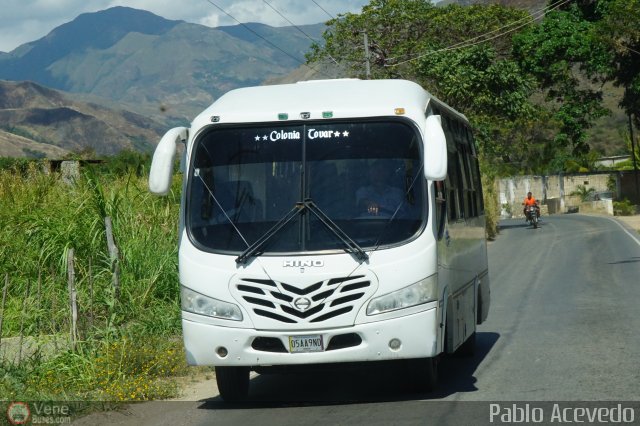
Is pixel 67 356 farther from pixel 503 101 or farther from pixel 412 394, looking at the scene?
pixel 503 101

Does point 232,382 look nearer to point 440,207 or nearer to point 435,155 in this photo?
point 440,207

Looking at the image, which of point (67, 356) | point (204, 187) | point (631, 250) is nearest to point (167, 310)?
point (67, 356)

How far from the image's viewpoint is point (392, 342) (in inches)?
345

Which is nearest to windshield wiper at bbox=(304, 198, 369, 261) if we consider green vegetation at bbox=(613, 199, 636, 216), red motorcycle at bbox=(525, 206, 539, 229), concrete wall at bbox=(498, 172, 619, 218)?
red motorcycle at bbox=(525, 206, 539, 229)

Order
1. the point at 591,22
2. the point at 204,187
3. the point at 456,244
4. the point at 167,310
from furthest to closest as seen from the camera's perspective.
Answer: the point at 591,22, the point at 167,310, the point at 456,244, the point at 204,187

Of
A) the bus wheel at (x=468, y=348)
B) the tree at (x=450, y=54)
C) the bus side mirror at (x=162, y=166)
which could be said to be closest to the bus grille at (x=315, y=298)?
the bus side mirror at (x=162, y=166)

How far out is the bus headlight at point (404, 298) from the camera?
28.7ft

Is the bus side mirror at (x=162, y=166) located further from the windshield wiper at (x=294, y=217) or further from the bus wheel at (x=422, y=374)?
the bus wheel at (x=422, y=374)

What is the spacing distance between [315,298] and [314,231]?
0.65 m

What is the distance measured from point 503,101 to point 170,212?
31.1 m

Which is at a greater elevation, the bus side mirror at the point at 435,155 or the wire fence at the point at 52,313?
the bus side mirror at the point at 435,155

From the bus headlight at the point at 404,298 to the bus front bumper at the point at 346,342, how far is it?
0.31 feet

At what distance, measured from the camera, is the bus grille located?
870 centimetres

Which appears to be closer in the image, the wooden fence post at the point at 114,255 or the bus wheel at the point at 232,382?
the bus wheel at the point at 232,382
